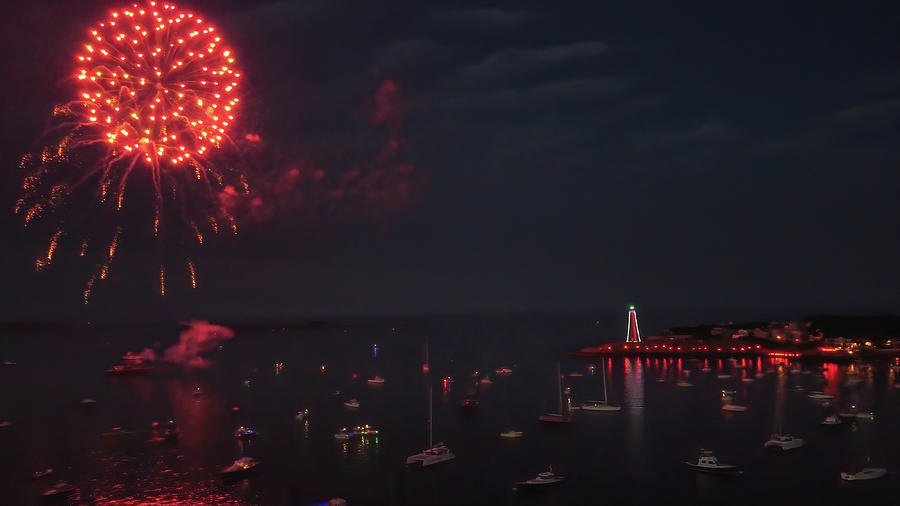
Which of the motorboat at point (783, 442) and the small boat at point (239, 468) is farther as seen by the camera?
the motorboat at point (783, 442)

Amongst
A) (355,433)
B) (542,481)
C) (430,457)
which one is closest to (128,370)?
(355,433)

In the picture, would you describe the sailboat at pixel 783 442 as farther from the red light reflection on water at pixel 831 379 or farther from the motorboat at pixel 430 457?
the red light reflection on water at pixel 831 379

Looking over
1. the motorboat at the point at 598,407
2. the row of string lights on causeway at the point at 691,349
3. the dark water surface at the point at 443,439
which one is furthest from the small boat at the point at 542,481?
the row of string lights on causeway at the point at 691,349

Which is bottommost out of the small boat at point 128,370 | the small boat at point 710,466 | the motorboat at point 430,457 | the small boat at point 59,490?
the small boat at point 710,466

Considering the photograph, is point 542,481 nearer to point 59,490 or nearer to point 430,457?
point 430,457

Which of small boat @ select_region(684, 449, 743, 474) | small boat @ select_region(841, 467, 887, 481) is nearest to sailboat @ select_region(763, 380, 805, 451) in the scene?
small boat @ select_region(684, 449, 743, 474)

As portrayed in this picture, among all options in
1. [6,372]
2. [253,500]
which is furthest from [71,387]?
[253,500]

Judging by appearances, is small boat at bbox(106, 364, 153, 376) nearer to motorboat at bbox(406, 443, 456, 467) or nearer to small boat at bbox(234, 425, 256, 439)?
small boat at bbox(234, 425, 256, 439)
